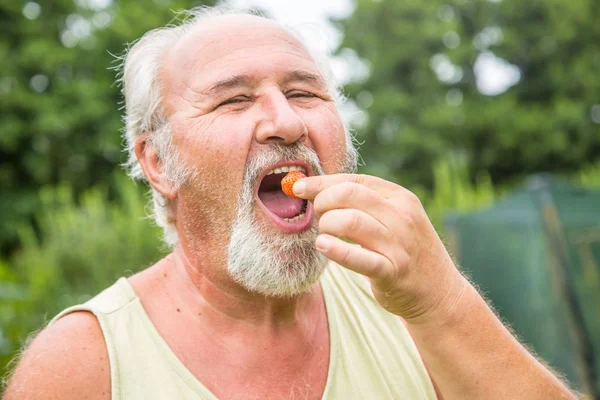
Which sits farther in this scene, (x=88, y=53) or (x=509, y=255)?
(x=88, y=53)

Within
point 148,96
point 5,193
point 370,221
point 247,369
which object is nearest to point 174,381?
point 247,369

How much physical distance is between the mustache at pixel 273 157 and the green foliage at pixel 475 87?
76.4ft

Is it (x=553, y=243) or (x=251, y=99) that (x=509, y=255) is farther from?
(x=251, y=99)

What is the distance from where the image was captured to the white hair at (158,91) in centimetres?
217

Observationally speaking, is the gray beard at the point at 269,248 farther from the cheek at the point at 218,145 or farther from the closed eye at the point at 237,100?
the closed eye at the point at 237,100

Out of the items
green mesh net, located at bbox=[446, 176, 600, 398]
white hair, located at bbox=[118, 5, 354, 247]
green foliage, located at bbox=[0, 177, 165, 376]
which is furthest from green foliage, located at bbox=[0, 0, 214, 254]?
white hair, located at bbox=[118, 5, 354, 247]

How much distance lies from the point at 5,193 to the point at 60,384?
70.0ft

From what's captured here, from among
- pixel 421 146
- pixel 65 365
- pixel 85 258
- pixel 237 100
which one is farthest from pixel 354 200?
pixel 421 146

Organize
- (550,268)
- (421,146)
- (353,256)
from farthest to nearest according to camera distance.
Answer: (421,146) < (550,268) < (353,256)

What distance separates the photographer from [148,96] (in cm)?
227

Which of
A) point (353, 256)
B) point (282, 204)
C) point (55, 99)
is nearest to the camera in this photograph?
point (353, 256)

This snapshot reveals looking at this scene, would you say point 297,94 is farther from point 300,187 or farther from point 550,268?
point 550,268

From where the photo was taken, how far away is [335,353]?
1.97 metres

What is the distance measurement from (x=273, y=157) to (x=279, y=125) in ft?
0.33
